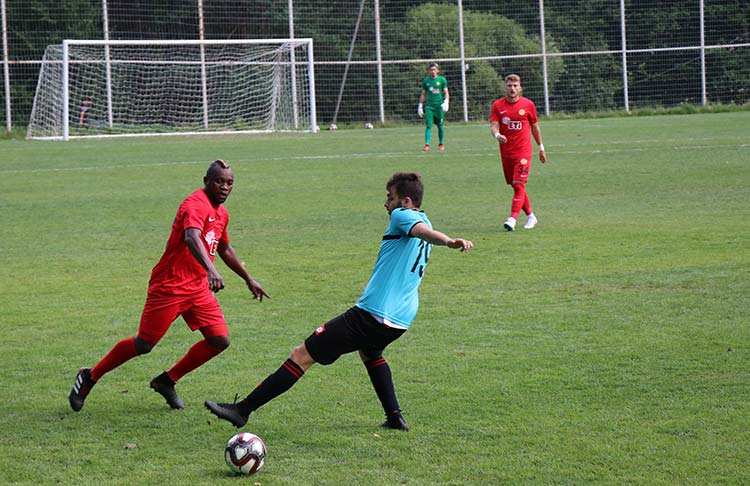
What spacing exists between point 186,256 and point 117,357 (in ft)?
2.68

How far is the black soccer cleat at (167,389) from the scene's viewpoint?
670 centimetres

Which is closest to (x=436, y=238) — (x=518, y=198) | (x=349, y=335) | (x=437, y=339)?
(x=349, y=335)

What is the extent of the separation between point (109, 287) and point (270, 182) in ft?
30.1

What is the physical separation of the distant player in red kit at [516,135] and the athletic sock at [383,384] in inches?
322

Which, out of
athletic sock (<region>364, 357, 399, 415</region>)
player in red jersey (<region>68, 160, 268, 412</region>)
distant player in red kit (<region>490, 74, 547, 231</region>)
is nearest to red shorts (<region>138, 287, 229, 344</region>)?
player in red jersey (<region>68, 160, 268, 412</region>)

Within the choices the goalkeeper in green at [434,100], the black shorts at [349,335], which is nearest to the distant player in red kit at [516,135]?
the black shorts at [349,335]

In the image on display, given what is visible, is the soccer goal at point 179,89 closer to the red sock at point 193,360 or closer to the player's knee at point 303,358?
the red sock at point 193,360

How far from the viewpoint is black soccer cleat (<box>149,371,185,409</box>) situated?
6.70 m

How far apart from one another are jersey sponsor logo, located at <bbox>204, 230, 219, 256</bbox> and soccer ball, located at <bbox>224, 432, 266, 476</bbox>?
1.52 m

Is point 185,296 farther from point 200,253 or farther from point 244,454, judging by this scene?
point 244,454

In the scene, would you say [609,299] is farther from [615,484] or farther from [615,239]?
[615,484]

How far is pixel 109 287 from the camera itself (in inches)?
429

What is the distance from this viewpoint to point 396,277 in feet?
19.6

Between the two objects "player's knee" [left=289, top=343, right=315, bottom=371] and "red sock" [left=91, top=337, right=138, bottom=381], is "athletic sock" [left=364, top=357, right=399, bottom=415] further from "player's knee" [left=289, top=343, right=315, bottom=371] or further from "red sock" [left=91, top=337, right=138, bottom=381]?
"red sock" [left=91, top=337, right=138, bottom=381]
